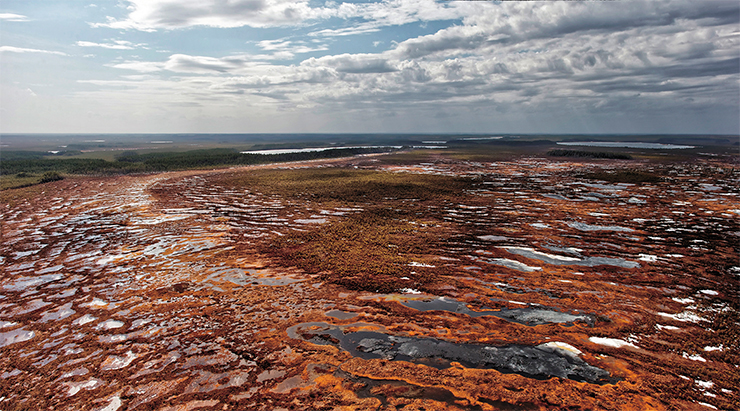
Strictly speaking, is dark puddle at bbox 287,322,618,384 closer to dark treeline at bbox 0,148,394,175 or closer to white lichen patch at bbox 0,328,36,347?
white lichen patch at bbox 0,328,36,347

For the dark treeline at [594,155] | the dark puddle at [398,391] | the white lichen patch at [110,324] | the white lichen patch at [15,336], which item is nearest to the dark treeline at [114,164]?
the white lichen patch at [15,336]

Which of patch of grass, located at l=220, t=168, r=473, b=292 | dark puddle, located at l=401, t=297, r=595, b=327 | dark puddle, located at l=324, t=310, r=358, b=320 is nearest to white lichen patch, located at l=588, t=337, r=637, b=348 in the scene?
dark puddle, located at l=401, t=297, r=595, b=327

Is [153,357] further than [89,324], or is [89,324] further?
[89,324]

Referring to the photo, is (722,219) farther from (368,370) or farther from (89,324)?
(89,324)

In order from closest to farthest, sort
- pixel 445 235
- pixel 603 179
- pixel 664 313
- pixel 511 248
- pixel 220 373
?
pixel 220 373 < pixel 664 313 < pixel 511 248 < pixel 445 235 < pixel 603 179

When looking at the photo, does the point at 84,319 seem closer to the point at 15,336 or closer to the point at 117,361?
the point at 15,336

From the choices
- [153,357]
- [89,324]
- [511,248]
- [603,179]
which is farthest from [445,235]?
[603,179]
